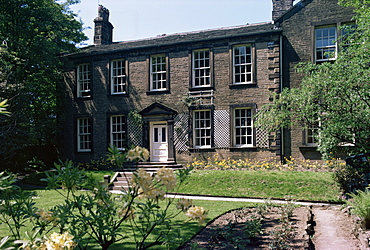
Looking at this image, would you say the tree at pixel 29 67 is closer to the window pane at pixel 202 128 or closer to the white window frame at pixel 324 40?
the window pane at pixel 202 128

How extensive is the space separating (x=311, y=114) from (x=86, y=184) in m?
9.69

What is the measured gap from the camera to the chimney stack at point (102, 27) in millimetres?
22578

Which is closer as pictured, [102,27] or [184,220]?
[184,220]

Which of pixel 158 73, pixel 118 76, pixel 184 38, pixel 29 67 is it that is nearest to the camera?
pixel 184 38

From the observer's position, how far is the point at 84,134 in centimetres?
2141

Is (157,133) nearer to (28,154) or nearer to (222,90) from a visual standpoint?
(222,90)

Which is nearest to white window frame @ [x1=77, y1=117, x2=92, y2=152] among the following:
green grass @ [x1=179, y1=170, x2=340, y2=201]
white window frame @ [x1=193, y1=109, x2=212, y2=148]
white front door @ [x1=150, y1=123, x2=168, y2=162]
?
white front door @ [x1=150, y1=123, x2=168, y2=162]

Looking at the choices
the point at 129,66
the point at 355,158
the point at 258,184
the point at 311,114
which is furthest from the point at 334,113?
the point at 129,66

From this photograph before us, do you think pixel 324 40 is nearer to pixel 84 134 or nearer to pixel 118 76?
pixel 118 76

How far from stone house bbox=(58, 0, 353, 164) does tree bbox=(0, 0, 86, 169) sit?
3.95ft

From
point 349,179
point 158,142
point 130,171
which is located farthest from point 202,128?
point 349,179

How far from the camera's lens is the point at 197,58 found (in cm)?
1922

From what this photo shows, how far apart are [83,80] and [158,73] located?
5211 mm

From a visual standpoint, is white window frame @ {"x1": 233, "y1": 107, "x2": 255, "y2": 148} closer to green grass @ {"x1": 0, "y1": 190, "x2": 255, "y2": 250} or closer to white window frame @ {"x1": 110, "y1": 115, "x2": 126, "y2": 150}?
white window frame @ {"x1": 110, "y1": 115, "x2": 126, "y2": 150}
